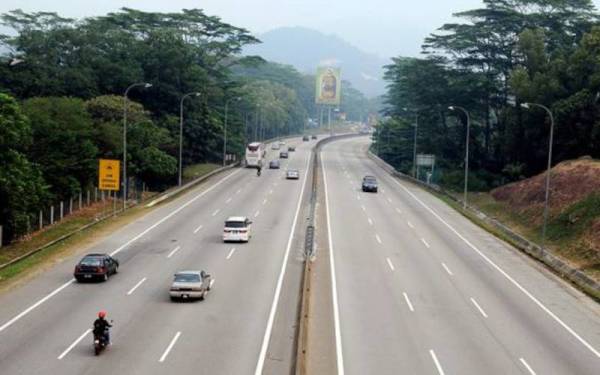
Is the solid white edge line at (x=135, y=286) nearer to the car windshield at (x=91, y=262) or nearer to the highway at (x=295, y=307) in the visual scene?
the highway at (x=295, y=307)

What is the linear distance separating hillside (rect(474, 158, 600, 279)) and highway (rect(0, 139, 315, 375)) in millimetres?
18376

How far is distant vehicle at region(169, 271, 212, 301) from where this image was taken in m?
36.1

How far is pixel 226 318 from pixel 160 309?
10.6 feet

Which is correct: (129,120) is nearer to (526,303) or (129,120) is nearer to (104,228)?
(104,228)

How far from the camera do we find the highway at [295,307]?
28.3 m

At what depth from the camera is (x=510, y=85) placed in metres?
85.8

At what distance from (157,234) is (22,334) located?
24534mm

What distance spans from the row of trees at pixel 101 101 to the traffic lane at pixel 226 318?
15294 mm

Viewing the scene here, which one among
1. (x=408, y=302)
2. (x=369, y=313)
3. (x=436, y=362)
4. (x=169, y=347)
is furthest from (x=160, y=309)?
(x=436, y=362)

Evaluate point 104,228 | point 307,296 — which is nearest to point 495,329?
point 307,296

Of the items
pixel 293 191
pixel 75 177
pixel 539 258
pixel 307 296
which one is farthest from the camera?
pixel 293 191

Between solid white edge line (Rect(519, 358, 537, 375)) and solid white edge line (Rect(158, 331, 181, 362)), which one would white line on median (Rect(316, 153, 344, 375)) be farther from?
solid white edge line (Rect(519, 358, 537, 375))

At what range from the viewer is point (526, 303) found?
39312 millimetres

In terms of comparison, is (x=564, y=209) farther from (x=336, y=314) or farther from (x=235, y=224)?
(x=336, y=314)
